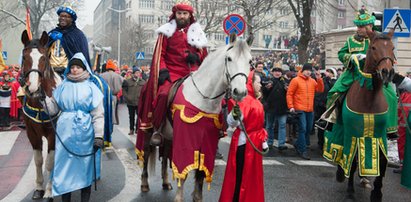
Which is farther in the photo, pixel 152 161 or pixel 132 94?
pixel 132 94

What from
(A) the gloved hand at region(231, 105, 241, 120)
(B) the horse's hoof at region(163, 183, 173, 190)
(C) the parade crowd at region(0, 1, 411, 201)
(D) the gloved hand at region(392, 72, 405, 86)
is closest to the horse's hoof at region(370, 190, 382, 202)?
(C) the parade crowd at region(0, 1, 411, 201)

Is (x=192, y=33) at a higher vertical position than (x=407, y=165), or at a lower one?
higher

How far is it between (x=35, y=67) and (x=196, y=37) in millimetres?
2204

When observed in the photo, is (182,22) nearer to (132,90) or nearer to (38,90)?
(38,90)

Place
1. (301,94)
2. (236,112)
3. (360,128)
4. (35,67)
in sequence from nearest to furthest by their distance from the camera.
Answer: (236,112) < (35,67) < (360,128) < (301,94)

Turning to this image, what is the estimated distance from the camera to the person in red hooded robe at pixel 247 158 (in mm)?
5570

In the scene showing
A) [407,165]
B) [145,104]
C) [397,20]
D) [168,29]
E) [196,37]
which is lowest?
[407,165]

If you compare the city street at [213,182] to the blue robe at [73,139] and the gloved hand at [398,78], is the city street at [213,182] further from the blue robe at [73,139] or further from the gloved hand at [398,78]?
the gloved hand at [398,78]

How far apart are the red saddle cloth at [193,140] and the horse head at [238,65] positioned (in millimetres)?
724

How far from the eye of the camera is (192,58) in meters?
6.65

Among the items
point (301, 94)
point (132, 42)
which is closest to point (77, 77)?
point (301, 94)

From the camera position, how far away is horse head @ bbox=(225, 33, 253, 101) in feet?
15.9

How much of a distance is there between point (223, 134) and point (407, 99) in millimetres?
5254

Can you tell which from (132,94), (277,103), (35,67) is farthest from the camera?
(132,94)
